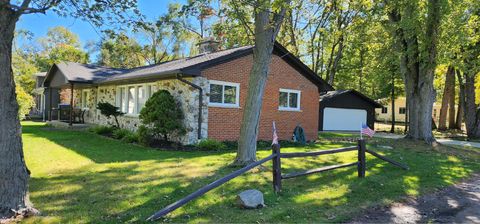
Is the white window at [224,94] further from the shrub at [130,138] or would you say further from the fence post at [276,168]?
→ the fence post at [276,168]

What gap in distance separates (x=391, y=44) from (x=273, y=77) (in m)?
6.67

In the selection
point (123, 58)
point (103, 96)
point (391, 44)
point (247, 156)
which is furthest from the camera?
point (123, 58)

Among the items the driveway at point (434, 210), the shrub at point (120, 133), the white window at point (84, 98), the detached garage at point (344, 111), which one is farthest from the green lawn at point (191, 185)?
the detached garage at point (344, 111)

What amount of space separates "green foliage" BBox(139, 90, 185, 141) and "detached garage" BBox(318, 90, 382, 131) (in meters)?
16.5

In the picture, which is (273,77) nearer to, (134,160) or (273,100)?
(273,100)

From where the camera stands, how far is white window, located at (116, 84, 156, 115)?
16422 mm

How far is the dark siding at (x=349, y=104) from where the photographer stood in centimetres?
2803

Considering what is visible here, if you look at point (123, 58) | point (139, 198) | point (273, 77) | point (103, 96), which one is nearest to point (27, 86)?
point (123, 58)

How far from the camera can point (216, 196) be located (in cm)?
651

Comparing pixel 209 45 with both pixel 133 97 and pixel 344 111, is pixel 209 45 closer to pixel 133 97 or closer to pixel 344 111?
pixel 133 97

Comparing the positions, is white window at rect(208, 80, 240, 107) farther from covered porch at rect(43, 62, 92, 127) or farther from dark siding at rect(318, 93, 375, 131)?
dark siding at rect(318, 93, 375, 131)

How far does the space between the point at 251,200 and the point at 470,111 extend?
2452 cm

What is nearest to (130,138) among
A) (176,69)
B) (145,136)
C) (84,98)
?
(145,136)

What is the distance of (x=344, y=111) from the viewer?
29031 millimetres
